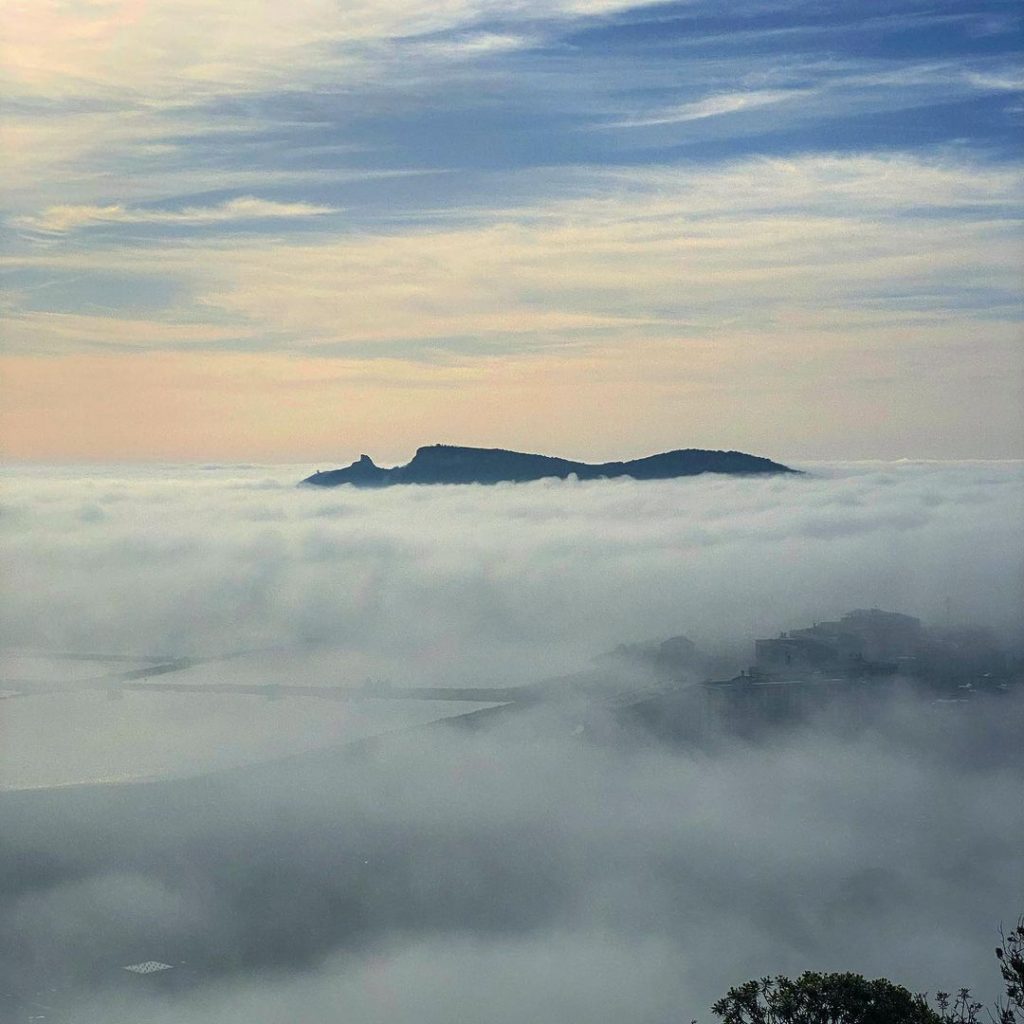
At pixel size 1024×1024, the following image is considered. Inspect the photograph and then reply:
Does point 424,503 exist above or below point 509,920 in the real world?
above

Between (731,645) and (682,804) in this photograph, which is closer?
(682,804)

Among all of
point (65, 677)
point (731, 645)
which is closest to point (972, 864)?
point (731, 645)

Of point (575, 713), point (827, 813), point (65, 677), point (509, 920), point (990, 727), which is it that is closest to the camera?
point (509, 920)

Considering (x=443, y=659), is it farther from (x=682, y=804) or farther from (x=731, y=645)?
(x=682, y=804)

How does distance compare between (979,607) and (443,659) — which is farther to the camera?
(443,659)

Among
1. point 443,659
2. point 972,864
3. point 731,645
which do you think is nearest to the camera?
point 972,864

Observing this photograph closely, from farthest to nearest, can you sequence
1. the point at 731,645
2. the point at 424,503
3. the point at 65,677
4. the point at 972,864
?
the point at 424,503 < the point at 65,677 < the point at 731,645 < the point at 972,864

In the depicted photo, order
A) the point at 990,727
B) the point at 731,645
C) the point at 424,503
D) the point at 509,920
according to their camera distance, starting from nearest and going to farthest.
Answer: the point at 509,920 < the point at 990,727 < the point at 731,645 < the point at 424,503

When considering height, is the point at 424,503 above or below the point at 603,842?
above

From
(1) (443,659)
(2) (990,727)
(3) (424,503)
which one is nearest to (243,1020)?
(2) (990,727)

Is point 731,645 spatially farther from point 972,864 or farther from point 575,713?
point 972,864
